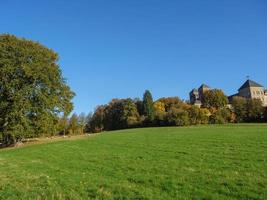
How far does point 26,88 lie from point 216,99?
286 feet

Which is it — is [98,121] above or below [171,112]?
above

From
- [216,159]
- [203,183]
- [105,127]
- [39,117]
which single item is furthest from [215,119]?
[203,183]

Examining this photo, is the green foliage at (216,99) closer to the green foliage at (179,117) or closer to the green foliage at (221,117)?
the green foliage at (221,117)

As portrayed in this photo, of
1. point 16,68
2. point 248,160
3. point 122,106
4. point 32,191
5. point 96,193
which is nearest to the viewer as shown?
point 96,193

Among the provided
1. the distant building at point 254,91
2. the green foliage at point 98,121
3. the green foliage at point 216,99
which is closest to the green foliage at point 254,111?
the green foliage at point 216,99

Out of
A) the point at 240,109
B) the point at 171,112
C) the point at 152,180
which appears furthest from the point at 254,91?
the point at 152,180

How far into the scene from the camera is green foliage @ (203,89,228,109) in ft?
376

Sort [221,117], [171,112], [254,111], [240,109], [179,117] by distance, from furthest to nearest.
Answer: [240,109]
[254,111]
[221,117]
[171,112]
[179,117]

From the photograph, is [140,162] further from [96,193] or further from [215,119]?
[215,119]

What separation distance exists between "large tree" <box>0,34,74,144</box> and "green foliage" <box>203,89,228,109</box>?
8187cm

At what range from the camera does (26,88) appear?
40.8m

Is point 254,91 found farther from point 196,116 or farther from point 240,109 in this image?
point 196,116

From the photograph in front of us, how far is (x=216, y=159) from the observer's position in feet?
52.0

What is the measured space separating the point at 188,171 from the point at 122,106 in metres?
93.0
